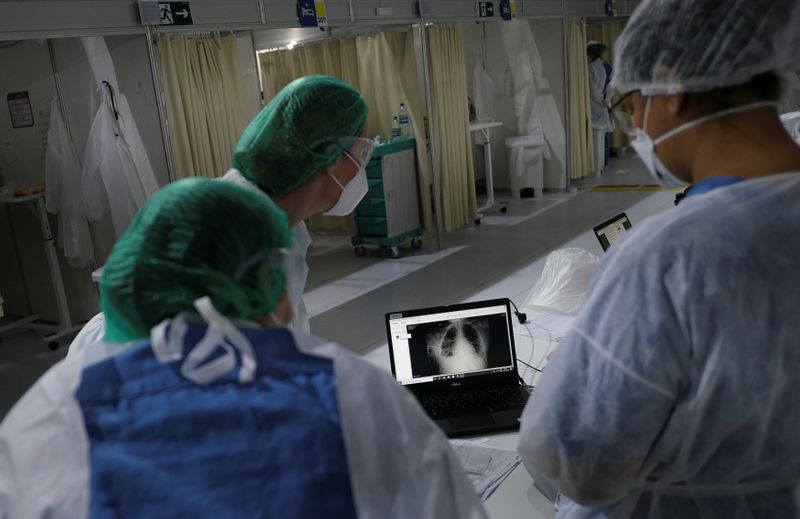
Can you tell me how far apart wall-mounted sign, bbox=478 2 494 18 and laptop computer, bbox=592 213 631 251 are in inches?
154

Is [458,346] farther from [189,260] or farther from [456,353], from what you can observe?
[189,260]

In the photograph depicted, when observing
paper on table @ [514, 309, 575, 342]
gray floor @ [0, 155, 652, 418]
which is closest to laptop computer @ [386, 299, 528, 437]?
paper on table @ [514, 309, 575, 342]

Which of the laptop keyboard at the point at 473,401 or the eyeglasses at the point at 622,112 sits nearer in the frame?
the eyeglasses at the point at 622,112

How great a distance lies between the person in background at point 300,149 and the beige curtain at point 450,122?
4.14 meters

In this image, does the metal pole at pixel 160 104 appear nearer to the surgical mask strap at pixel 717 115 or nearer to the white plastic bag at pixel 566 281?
the white plastic bag at pixel 566 281

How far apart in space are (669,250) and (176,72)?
4.03 m

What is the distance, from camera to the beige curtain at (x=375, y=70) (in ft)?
20.1

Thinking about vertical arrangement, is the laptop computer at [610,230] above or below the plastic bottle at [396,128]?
below

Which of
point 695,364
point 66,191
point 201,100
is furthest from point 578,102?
point 695,364

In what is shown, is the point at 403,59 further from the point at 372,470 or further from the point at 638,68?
the point at 372,470

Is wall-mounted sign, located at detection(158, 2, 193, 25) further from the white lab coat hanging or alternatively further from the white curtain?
the white lab coat hanging

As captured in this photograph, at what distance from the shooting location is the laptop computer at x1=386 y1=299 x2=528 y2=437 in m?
2.06

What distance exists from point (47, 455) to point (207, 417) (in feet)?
0.67

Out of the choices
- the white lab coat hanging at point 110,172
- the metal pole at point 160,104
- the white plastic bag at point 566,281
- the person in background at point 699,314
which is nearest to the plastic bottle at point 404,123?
the metal pole at point 160,104
